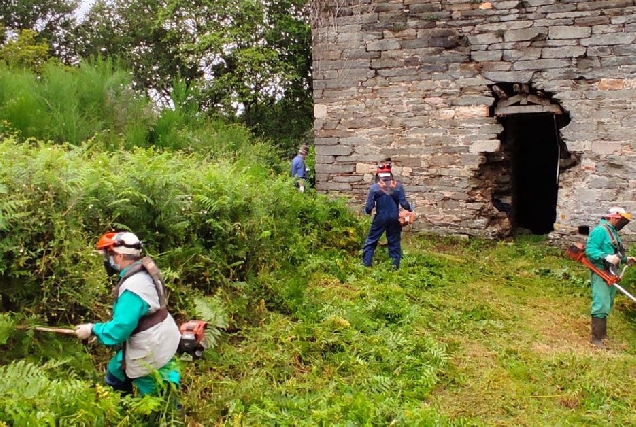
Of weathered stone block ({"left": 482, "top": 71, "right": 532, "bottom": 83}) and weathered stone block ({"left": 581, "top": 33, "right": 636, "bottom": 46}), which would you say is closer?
weathered stone block ({"left": 581, "top": 33, "right": 636, "bottom": 46})

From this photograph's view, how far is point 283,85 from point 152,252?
43.4 ft

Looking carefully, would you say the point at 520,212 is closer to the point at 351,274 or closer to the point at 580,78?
Answer: the point at 580,78

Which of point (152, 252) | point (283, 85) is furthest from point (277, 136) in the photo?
point (152, 252)

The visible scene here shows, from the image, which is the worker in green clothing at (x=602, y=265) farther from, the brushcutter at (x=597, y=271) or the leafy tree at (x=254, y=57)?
the leafy tree at (x=254, y=57)

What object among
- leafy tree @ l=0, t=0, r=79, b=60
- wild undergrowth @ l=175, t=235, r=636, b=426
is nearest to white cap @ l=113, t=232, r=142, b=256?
wild undergrowth @ l=175, t=235, r=636, b=426

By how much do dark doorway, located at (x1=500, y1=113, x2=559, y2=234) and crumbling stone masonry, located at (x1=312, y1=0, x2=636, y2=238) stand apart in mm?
1492

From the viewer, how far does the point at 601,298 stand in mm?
6391

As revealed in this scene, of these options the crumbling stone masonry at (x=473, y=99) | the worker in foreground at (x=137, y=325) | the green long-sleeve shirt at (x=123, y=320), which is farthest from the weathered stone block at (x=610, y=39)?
the green long-sleeve shirt at (x=123, y=320)

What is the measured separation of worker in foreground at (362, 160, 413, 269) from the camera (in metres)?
8.11

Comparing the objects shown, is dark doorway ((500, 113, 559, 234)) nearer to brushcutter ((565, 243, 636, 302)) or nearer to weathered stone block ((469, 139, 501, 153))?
weathered stone block ((469, 139, 501, 153))

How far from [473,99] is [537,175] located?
4.22m

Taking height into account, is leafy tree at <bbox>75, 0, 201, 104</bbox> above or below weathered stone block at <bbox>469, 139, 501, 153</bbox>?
above

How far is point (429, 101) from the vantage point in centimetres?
1031

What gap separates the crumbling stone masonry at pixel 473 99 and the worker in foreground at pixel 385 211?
244 centimetres
